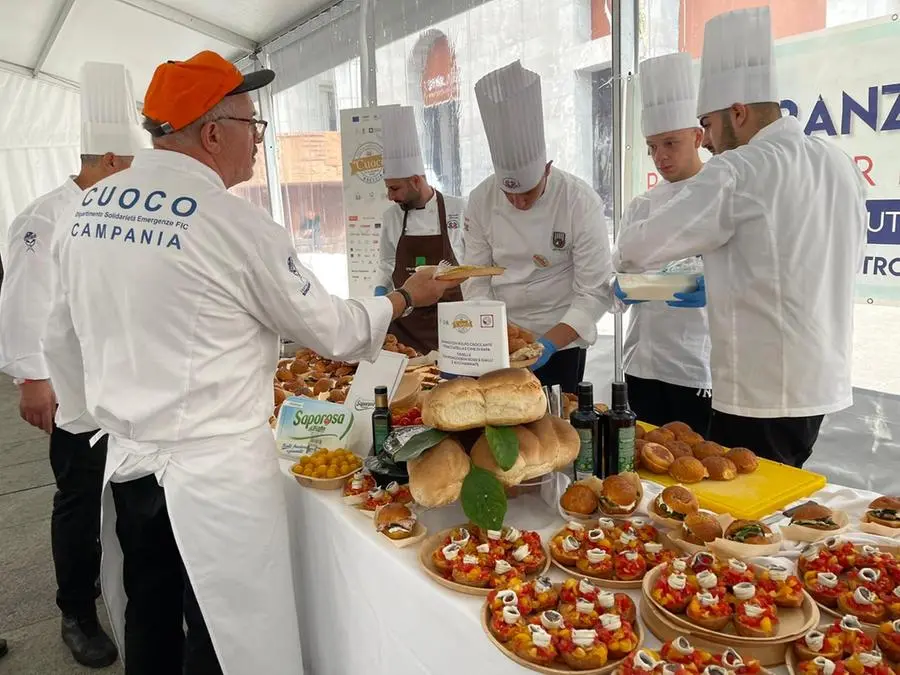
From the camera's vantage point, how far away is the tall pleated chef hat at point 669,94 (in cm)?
249

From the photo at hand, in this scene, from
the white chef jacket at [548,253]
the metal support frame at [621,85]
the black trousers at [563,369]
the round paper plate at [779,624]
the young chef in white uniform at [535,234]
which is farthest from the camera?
the metal support frame at [621,85]

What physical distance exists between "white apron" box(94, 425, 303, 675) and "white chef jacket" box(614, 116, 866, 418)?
129 cm

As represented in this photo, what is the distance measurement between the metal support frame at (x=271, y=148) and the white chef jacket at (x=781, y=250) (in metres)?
4.58

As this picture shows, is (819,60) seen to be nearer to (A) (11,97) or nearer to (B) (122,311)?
(B) (122,311)

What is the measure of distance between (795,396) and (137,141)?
255cm

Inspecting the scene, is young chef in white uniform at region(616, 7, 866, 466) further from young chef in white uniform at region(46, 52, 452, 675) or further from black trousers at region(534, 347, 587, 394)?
young chef in white uniform at region(46, 52, 452, 675)

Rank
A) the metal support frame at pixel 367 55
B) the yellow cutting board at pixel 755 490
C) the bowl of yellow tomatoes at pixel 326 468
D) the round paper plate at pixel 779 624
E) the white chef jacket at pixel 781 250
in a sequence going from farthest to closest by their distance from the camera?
the metal support frame at pixel 367 55, the white chef jacket at pixel 781 250, the bowl of yellow tomatoes at pixel 326 468, the yellow cutting board at pixel 755 490, the round paper plate at pixel 779 624

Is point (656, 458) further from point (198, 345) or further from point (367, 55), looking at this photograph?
point (367, 55)

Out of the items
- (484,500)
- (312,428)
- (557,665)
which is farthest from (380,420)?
(557,665)

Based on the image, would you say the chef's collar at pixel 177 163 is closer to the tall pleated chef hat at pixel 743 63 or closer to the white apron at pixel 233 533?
the white apron at pixel 233 533

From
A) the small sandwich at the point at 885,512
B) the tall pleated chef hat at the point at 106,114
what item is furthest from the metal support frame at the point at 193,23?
the small sandwich at the point at 885,512

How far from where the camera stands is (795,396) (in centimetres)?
187

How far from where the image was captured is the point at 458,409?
1.29 metres

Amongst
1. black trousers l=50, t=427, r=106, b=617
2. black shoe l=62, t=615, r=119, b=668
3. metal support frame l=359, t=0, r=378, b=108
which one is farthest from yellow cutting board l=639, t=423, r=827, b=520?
metal support frame l=359, t=0, r=378, b=108
